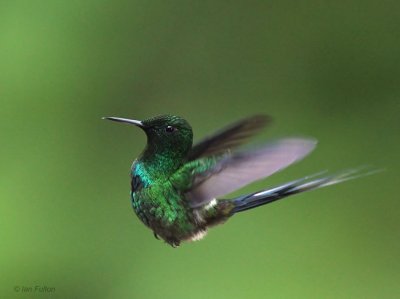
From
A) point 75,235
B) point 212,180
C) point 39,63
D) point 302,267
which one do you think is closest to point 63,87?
point 39,63

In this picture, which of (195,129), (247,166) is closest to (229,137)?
(247,166)

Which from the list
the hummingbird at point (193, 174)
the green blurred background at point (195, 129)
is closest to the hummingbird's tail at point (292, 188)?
the hummingbird at point (193, 174)

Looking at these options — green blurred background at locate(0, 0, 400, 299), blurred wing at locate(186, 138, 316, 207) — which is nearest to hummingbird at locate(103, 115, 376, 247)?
blurred wing at locate(186, 138, 316, 207)

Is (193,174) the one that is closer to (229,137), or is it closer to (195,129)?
(229,137)

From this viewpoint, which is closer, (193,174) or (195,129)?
(193,174)

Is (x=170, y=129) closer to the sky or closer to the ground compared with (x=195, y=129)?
closer to the ground

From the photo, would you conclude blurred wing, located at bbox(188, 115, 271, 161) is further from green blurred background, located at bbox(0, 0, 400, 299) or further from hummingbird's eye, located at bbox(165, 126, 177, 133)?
green blurred background, located at bbox(0, 0, 400, 299)
